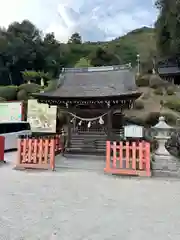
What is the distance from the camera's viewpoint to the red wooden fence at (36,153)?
7535mm

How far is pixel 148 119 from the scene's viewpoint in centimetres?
1541

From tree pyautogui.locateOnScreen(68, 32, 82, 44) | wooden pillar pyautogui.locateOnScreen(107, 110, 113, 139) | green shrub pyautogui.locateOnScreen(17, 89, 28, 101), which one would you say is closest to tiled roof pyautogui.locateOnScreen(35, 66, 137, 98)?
wooden pillar pyautogui.locateOnScreen(107, 110, 113, 139)

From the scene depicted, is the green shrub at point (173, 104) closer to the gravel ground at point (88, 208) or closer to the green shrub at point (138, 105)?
the green shrub at point (138, 105)

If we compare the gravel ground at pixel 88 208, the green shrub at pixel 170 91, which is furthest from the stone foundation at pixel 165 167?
the green shrub at pixel 170 91

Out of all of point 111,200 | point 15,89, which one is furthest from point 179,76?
point 111,200

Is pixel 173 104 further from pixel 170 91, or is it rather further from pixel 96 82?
pixel 96 82

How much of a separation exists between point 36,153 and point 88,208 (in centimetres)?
398

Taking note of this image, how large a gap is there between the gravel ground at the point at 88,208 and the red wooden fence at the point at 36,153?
106 cm

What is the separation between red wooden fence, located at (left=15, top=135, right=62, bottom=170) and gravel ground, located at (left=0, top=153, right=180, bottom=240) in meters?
1.06

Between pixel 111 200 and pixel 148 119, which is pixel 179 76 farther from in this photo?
pixel 111 200

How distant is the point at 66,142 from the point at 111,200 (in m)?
6.51

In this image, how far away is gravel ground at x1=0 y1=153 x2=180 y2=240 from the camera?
307cm

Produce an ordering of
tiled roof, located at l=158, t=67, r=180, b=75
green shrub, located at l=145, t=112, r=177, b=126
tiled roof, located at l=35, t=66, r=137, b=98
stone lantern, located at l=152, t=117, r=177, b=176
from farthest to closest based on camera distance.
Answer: tiled roof, located at l=158, t=67, r=180, b=75 → green shrub, located at l=145, t=112, r=177, b=126 → tiled roof, located at l=35, t=66, r=137, b=98 → stone lantern, located at l=152, t=117, r=177, b=176

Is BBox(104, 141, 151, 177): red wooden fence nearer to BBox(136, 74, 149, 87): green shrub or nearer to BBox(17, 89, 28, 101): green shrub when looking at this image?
BBox(17, 89, 28, 101): green shrub
